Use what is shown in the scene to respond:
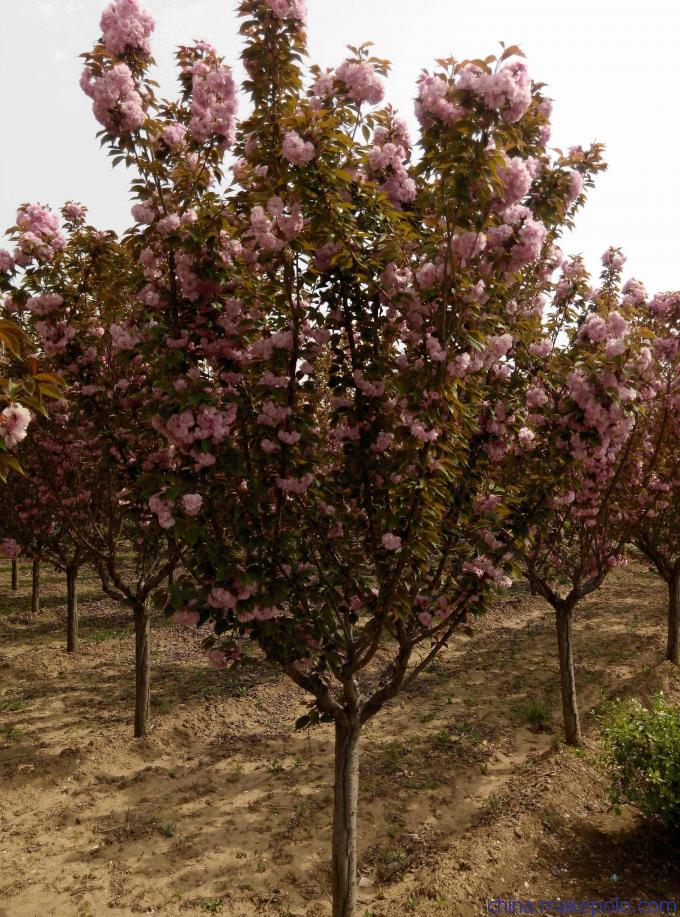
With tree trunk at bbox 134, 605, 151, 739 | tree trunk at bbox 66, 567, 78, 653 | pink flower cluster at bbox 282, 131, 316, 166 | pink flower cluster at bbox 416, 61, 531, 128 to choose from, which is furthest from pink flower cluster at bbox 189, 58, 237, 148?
tree trunk at bbox 66, 567, 78, 653

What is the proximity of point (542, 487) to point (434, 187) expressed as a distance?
7.35 feet

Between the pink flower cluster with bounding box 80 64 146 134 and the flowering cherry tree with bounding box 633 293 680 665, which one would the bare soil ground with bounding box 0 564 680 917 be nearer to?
the flowering cherry tree with bounding box 633 293 680 665

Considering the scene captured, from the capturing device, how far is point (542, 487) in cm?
433

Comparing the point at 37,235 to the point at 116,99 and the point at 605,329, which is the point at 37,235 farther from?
the point at 605,329

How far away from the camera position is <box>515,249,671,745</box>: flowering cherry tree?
387cm

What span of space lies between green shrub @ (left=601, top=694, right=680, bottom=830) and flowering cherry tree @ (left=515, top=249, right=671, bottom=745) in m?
1.81

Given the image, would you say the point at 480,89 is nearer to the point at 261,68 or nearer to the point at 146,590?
the point at 261,68

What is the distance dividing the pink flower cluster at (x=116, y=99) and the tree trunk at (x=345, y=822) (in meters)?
4.47

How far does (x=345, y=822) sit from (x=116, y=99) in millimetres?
5366

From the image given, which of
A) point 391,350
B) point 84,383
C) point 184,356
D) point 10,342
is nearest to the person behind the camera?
point 10,342

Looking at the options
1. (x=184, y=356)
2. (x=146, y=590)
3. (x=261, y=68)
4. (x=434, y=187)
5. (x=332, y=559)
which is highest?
(x=261, y=68)

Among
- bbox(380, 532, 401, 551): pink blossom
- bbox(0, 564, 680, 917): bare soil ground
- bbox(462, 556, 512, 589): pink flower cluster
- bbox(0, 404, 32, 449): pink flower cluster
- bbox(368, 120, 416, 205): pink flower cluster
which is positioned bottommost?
bbox(0, 564, 680, 917): bare soil ground

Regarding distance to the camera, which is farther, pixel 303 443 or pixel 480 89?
pixel 303 443

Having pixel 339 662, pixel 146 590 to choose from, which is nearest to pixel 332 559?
pixel 339 662
